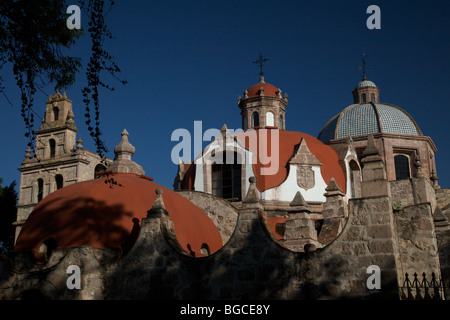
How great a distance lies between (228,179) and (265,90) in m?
6.08

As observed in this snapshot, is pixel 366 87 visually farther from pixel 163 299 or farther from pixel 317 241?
pixel 163 299

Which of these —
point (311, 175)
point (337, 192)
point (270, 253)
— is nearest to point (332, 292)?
point (270, 253)

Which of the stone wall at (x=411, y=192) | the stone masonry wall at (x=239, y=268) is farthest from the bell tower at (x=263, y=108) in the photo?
the stone masonry wall at (x=239, y=268)

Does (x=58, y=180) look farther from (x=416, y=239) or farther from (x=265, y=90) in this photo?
(x=416, y=239)

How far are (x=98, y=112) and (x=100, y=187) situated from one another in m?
4.21

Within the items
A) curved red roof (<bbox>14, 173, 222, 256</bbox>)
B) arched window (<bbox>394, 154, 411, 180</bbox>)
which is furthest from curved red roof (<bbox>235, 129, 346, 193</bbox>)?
arched window (<bbox>394, 154, 411, 180</bbox>)

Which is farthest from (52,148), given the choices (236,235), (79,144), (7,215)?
Answer: (236,235)

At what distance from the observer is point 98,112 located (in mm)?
9508

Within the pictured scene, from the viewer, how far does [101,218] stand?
12.5 meters

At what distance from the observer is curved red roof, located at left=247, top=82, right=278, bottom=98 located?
25.3 metres

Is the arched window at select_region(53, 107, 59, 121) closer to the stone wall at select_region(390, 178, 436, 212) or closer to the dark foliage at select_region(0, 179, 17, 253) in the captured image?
the dark foliage at select_region(0, 179, 17, 253)

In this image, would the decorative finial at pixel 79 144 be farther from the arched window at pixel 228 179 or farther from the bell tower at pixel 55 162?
the arched window at pixel 228 179

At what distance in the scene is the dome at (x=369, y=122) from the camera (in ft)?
99.2

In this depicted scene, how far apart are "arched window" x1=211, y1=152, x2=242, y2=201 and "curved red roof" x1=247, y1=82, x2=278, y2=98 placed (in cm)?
526
